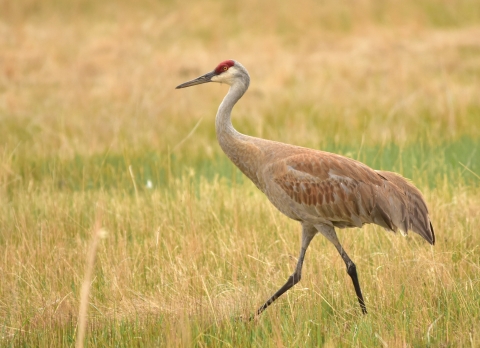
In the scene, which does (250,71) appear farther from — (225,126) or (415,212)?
(415,212)

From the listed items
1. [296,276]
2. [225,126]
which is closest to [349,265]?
[296,276]

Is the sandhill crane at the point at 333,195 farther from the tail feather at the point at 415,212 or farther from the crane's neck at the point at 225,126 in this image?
the crane's neck at the point at 225,126

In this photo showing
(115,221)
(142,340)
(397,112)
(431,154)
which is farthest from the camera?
(397,112)

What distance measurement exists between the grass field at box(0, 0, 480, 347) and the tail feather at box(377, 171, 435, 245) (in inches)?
8.3

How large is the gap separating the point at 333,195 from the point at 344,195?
6 centimetres

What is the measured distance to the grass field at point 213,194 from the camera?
424 centimetres

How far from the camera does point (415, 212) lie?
4688mm

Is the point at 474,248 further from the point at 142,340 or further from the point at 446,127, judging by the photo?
the point at 446,127

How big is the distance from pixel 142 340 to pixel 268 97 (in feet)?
25.1

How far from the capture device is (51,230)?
5.69m

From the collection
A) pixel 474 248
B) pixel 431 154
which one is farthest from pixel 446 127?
pixel 474 248

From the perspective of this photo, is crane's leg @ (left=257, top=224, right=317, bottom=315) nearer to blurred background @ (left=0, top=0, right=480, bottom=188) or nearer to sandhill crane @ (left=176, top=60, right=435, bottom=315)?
sandhill crane @ (left=176, top=60, right=435, bottom=315)

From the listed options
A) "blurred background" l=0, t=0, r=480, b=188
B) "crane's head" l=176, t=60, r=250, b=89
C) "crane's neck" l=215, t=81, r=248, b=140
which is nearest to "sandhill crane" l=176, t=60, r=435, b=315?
"crane's neck" l=215, t=81, r=248, b=140

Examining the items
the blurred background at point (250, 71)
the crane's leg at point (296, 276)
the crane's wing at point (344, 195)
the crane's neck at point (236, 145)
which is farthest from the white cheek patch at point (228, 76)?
the crane's leg at point (296, 276)
